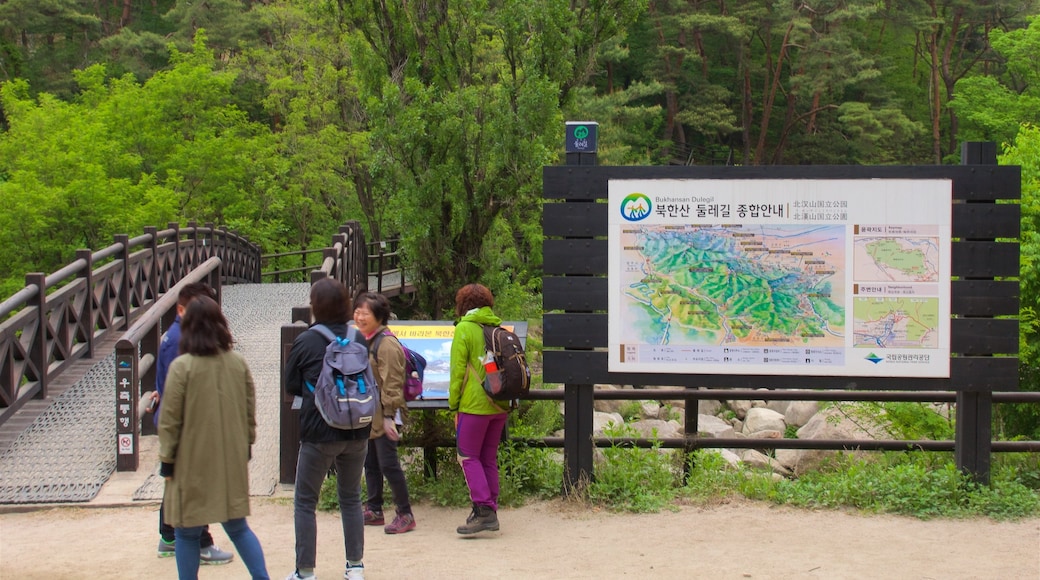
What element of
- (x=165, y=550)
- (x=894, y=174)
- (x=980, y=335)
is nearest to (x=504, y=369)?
(x=165, y=550)

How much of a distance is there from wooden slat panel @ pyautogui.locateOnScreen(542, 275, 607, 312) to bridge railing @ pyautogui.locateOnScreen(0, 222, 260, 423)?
4986 mm

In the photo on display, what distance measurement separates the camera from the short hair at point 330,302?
5066 millimetres

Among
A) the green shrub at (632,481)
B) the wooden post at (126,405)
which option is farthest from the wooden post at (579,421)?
the wooden post at (126,405)

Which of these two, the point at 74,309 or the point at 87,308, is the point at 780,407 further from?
the point at 74,309

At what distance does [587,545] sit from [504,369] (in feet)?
3.84

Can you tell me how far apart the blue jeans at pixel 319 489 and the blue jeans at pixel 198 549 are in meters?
0.34

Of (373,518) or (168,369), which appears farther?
(373,518)

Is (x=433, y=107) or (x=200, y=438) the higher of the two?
(x=433, y=107)

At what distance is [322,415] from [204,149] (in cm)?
2287

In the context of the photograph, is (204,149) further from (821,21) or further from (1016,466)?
(821,21)

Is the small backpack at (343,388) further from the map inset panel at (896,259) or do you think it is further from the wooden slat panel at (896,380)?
the map inset panel at (896,259)

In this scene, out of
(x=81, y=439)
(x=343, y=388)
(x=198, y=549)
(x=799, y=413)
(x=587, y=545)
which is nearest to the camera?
(x=198, y=549)

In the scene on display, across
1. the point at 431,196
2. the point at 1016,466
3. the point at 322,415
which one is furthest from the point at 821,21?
the point at 322,415

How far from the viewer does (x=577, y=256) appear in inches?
273
